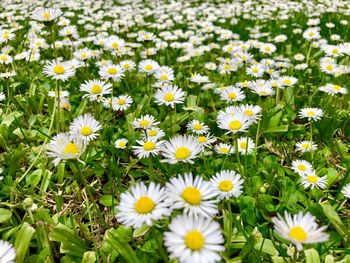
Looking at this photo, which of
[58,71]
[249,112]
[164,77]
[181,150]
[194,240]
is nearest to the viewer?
[194,240]

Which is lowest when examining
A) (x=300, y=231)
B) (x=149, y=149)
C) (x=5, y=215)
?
(x=5, y=215)

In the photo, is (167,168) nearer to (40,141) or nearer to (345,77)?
(40,141)

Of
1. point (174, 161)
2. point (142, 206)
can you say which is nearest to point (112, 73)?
point (174, 161)

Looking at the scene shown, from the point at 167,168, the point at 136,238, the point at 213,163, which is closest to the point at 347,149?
the point at 213,163

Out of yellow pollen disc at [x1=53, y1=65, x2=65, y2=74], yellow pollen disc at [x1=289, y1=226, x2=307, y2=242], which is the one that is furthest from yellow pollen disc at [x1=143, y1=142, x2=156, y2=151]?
yellow pollen disc at [x1=289, y1=226, x2=307, y2=242]

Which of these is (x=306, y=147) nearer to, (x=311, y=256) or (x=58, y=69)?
(x=311, y=256)

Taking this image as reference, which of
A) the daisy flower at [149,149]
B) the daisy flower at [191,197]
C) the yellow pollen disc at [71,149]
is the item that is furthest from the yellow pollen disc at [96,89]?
the daisy flower at [191,197]
